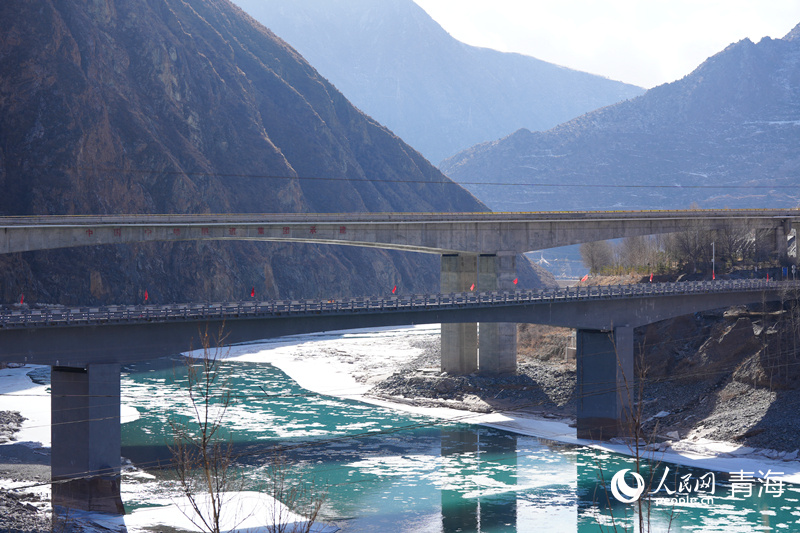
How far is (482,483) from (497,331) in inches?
1355

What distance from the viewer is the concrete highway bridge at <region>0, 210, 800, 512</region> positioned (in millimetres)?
47500

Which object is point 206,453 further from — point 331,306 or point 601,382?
point 601,382

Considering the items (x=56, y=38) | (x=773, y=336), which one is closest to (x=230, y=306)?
(x=773, y=336)

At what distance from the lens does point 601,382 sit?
69.9 metres

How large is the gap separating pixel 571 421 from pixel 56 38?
103m

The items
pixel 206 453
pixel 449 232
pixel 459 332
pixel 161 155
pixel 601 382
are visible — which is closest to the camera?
pixel 206 453

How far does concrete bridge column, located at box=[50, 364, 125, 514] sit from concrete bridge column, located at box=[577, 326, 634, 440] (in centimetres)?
3609

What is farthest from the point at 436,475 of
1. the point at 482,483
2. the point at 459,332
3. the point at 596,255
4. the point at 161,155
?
the point at 161,155

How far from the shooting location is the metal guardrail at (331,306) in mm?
47750

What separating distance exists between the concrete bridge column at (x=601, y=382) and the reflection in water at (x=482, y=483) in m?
6.55

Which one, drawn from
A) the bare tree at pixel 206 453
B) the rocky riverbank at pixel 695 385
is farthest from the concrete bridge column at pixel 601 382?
the bare tree at pixel 206 453

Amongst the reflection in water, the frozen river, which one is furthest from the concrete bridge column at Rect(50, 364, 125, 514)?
the reflection in water

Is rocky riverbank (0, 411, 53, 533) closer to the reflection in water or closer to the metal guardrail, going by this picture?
the metal guardrail

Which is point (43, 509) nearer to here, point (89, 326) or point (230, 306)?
point (89, 326)
